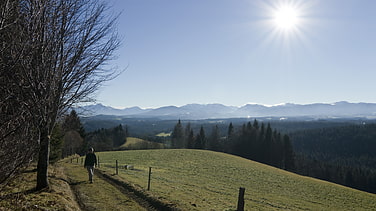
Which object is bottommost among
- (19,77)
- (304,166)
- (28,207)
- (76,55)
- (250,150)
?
(304,166)

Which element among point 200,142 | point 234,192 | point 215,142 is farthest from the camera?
point 215,142

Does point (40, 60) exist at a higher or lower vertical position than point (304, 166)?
higher

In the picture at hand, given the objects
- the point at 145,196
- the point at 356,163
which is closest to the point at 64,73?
the point at 145,196

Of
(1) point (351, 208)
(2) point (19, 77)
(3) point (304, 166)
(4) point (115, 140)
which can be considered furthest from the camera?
(4) point (115, 140)

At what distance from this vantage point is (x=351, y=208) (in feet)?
77.9

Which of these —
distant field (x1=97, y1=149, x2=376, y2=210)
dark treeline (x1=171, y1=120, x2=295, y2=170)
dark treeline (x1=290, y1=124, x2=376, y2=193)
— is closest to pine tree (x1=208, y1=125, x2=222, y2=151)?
dark treeline (x1=171, y1=120, x2=295, y2=170)

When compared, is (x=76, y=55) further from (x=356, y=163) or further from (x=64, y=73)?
(x=356, y=163)

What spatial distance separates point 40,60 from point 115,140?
319 ft

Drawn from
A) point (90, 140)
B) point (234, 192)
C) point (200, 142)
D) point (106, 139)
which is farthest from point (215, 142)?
point (234, 192)

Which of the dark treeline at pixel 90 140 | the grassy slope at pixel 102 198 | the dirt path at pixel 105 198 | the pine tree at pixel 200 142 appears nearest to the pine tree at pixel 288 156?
the pine tree at pixel 200 142

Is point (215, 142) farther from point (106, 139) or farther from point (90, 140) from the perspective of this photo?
point (90, 140)

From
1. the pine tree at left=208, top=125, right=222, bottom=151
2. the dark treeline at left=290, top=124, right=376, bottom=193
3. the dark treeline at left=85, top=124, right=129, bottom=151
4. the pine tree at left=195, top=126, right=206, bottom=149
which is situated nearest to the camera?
the pine tree at left=195, top=126, right=206, bottom=149

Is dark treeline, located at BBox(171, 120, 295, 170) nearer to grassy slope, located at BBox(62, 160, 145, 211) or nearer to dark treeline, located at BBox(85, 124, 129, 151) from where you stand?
dark treeline, located at BBox(85, 124, 129, 151)

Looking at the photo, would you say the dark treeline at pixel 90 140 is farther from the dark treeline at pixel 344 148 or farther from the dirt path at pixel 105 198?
the dark treeline at pixel 344 148
